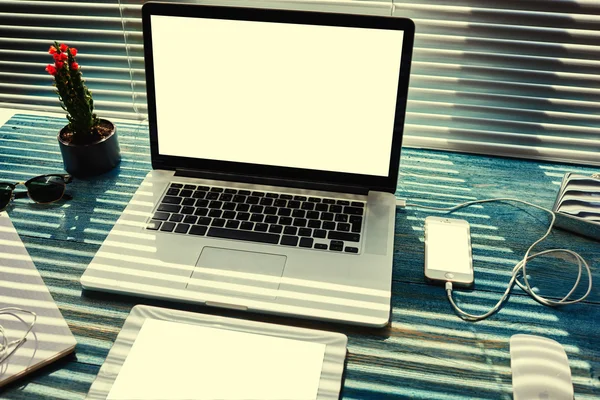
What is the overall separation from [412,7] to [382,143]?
37 centimetres

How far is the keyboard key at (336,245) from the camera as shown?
38.7 inches

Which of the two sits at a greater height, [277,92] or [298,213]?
[277,92]

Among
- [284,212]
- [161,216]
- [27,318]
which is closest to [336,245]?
[284,212]

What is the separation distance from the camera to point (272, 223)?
1.04 m

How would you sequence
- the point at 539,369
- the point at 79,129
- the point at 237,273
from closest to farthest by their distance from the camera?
the point at 539,369 → the point at 237,273 → the point at 79,129

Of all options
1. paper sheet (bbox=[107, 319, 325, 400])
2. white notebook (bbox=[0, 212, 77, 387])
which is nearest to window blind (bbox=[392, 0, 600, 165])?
paper sheet (bbox=[107, 319, 325, 400])

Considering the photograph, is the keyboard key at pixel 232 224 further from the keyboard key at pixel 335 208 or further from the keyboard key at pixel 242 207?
the keyboard key at pixel 335 208

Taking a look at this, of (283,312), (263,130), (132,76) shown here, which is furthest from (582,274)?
(132,76)

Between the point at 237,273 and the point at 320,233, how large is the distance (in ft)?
0.56

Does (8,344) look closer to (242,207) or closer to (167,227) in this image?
(167,227)

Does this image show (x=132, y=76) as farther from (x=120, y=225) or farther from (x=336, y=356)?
(x=336, y=356)

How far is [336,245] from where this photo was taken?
989mm

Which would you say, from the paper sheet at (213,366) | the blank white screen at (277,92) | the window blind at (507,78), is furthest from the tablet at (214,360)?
the window blind at (507,78)

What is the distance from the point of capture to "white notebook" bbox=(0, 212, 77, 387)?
0.80 metres
